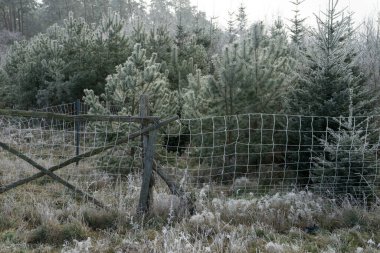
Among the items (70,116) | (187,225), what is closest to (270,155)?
(187,225)

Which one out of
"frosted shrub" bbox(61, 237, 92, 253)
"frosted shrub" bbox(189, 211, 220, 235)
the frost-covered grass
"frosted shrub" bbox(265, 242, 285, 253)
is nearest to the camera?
"frosted shrub" bbox(61, 237, 92, 253)

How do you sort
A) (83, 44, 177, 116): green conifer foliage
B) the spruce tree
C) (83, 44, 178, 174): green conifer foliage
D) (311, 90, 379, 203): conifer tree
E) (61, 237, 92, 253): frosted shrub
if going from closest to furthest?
(61, 237, 92, 253): frosted shrub < (311, 90, 379, 203): conifer tree < the spruce tree < (83, 44, 178, 174): green conifer foliage < (83, 44, 177, 116): green conifer foliage

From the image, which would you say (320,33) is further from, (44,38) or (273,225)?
(44,38)

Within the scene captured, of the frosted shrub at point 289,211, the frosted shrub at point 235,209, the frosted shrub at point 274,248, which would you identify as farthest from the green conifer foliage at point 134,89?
the frosted shrub at point 274,248

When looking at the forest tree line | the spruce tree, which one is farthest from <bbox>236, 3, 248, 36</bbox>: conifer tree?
the spruce tree

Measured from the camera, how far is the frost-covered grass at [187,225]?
4316mm

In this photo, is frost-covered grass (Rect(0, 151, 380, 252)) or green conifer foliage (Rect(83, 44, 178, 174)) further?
green conifer foliage (Rect(83, 44, 178, 174))

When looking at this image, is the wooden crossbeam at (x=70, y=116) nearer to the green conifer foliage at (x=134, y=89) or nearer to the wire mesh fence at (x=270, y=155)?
the wire mesh fence at (x=270, y=155)

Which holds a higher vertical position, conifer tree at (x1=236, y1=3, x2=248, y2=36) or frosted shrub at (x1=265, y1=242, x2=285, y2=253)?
conifer tree at (x1=236, y1=3, x2=248, y2=36)

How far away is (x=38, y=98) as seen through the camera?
15.1 meters

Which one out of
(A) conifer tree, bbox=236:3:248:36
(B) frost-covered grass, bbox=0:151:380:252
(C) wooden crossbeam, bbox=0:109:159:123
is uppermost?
(A) conifer tree, bbox=236:3:248:36

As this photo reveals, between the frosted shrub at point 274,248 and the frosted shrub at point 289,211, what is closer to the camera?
the frosted shrub at point 274,248

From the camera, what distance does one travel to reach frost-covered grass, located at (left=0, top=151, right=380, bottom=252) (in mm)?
4316

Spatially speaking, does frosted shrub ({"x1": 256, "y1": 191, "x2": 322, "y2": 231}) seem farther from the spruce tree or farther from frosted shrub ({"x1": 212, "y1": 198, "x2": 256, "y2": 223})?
the spruce tree
